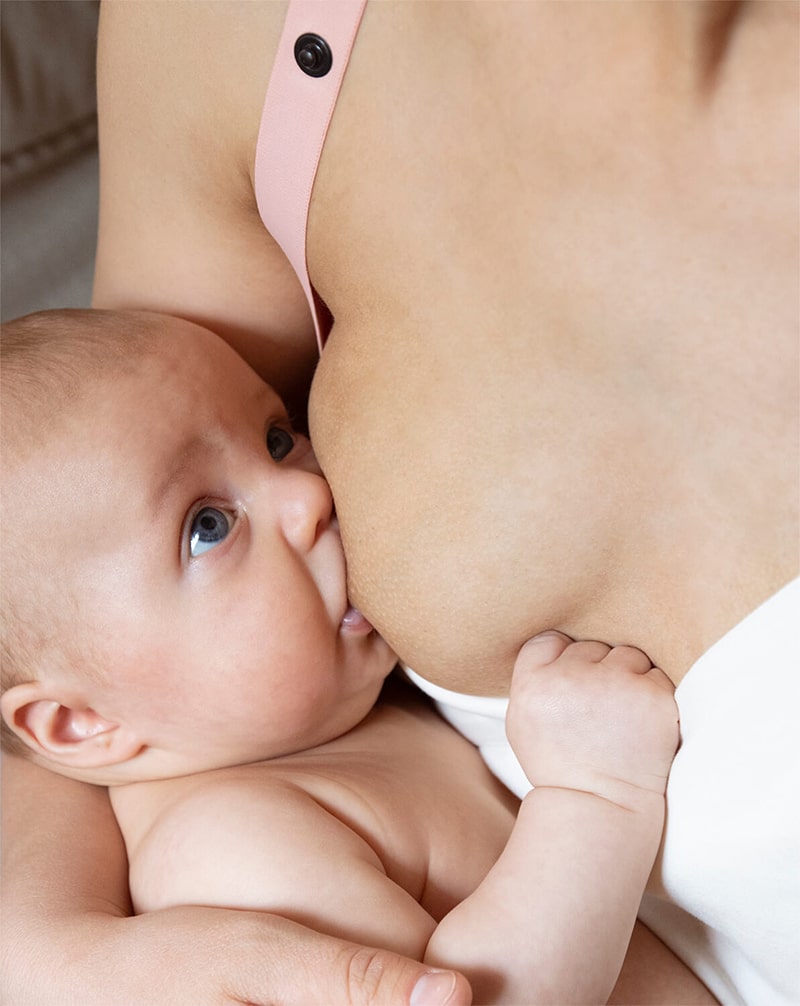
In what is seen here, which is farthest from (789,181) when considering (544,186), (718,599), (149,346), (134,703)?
(134,703)

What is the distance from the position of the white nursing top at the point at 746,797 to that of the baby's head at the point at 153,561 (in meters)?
0.36

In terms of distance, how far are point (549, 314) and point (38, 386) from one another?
1.52ft

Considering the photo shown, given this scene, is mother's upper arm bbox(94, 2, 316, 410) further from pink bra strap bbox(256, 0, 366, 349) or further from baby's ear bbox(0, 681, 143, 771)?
baby's ear bbox(0, 681, 143, 771)

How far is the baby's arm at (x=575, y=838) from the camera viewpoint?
810mm

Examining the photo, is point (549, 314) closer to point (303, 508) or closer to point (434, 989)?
point (303, 508)

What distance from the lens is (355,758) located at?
3.49 ft

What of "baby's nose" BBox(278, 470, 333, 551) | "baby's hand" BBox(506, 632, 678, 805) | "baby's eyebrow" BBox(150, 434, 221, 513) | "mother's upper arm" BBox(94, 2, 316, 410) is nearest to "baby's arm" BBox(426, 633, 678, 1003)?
"baby's hand" BBox(506, 632, 678, 805)

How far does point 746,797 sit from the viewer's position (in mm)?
716

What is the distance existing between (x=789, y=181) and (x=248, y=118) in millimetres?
435

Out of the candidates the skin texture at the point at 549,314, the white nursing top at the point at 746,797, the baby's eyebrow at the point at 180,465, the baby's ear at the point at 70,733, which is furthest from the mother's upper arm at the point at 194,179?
the white nursing top at the point at 746,797

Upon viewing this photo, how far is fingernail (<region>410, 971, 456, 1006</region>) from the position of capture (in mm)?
730

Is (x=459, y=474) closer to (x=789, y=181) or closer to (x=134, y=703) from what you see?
(x=789, y=181)

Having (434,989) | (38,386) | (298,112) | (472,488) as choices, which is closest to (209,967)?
(434,989)

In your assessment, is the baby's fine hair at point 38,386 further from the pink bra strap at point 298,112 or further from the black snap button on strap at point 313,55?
the black snap button on strap at point 313,55
